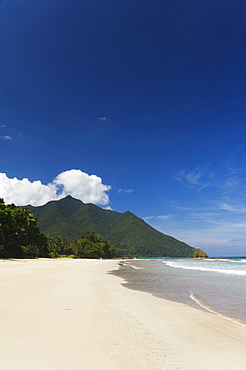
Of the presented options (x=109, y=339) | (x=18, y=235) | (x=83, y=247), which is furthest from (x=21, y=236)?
(x=83, y=247)

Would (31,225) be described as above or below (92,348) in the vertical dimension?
above

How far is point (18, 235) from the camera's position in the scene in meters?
59.0

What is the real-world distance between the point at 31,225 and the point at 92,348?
73.0m

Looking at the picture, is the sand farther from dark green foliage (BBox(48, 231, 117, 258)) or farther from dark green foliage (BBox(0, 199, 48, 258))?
dark green foliage (BBox(48, 231, 117, 258))

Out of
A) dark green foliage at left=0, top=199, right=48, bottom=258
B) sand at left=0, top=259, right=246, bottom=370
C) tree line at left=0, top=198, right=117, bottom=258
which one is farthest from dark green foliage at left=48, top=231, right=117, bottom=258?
sand at left=0, top=259, right=246, bottom=370

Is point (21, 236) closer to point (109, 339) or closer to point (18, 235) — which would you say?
point (18, 235)

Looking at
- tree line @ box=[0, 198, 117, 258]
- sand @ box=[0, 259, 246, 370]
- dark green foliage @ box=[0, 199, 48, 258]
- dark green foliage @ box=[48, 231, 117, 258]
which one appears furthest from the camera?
dark green foliage @ box=[48, 231, 117, 258]

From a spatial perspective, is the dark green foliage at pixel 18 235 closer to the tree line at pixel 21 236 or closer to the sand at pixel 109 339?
the tree line at pixel 21 236

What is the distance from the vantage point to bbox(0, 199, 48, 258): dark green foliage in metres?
52.6

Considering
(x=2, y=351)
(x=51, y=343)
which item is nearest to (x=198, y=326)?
(x=51, y=343)

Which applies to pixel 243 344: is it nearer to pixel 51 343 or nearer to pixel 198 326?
pixel 198 326

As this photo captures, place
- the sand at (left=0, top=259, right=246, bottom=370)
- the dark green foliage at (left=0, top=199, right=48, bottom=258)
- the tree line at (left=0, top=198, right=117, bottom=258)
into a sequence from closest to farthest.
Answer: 1. the sand at (left=0, top=259, right=246, bottom=370)
2. the dark green foliage at (left=0, top=199, right=48, bottom=258)
3. the tree line at (left=0, top=198, right=117, bottom=258)

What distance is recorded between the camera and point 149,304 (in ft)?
36.2

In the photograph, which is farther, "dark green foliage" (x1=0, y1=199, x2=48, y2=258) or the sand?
"dark green foliage" (x1=0, y1=199, x2=48, y2=258)
